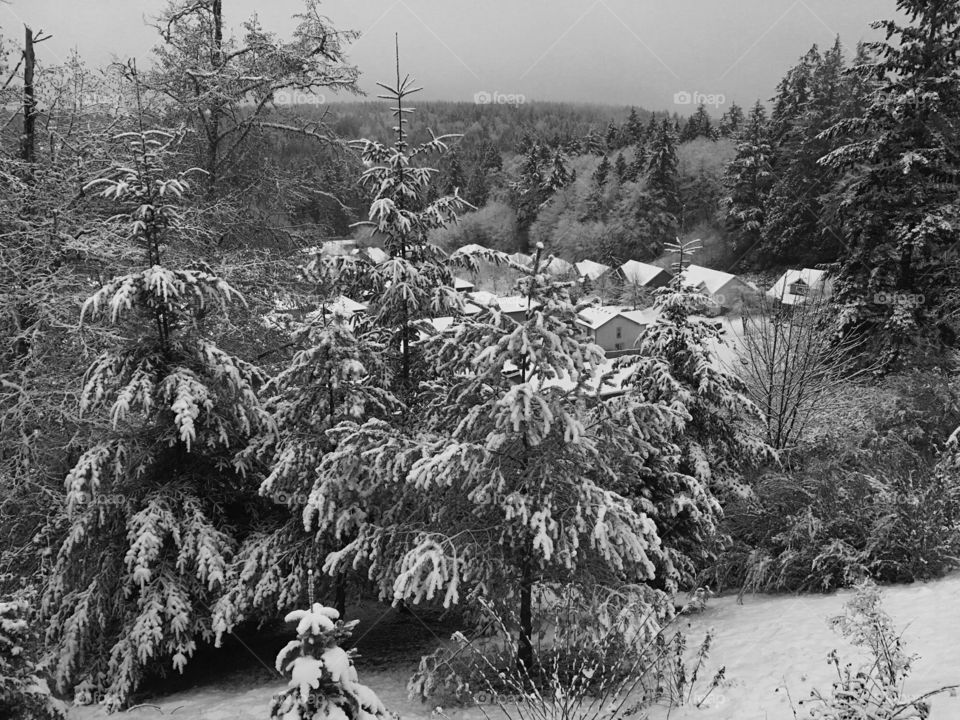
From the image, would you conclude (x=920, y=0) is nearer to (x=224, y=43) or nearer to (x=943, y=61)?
(x=943, y=61)

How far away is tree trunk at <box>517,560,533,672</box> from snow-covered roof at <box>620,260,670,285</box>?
4024 centimetres

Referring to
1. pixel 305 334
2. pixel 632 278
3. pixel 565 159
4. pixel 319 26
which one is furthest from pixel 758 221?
pixel 305 334

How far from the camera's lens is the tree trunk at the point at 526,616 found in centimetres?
662

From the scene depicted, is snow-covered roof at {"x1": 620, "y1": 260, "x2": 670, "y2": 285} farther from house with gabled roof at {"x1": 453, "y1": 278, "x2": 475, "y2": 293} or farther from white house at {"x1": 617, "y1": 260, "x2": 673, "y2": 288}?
house with gabled roof at {"x1": 453, "y1": 278, "x2": 475, "y2": 293}

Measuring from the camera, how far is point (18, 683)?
5.10m

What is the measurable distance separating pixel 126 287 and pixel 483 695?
6.02m

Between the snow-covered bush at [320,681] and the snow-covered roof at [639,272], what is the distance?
43432 mm

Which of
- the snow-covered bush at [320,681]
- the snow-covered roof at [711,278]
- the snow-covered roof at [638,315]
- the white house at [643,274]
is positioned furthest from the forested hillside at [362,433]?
the white house at [643,274]

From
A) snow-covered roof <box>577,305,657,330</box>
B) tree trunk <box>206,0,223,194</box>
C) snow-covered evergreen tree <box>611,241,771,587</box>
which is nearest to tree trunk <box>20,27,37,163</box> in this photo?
tree trunk <box>206,0,223,194</box>

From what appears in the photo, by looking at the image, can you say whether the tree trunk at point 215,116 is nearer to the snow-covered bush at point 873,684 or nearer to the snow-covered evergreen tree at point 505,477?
the snow-covered evergreen tree at point 505,477

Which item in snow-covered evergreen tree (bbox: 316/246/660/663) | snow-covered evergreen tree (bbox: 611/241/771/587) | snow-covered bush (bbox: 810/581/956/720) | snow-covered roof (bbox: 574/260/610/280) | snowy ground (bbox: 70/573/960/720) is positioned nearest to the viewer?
snow-covered bush (bbox: 810/581/956/720)

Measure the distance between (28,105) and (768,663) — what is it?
1513cm

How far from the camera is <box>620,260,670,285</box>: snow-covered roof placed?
46281 mm

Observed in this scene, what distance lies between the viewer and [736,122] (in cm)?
6650
